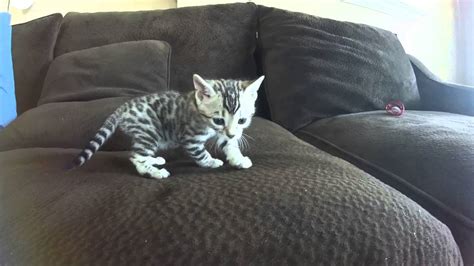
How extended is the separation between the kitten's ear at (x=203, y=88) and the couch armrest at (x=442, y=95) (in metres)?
0.98

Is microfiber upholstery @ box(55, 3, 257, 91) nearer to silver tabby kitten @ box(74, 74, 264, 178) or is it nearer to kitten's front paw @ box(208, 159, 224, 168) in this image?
silver tabby kitten @ box(74, 74, 264, 178)

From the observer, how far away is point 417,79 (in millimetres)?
1708

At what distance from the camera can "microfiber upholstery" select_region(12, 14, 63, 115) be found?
5.28 feet

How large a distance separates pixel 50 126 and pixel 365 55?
1034mm

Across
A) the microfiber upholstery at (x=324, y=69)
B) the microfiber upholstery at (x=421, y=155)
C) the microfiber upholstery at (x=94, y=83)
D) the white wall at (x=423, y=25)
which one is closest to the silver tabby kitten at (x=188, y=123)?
the microfiber upholstery at (x=94, y=83)

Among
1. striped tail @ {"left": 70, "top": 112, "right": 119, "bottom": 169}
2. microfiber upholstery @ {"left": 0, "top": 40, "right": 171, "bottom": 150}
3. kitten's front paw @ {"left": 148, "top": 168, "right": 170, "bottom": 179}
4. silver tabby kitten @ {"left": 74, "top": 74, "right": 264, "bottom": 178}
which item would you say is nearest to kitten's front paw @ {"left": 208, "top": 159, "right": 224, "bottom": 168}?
silver tabby kitten @ {"left": 74, "top": 74, "right": 264, "bottom": 178}

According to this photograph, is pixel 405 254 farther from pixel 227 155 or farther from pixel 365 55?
pixel 365 55

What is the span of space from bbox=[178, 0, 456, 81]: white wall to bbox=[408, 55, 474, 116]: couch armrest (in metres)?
0.50

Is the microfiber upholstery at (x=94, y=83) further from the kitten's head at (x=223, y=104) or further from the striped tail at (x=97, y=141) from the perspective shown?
the kitten's head at (x=223, y=104)

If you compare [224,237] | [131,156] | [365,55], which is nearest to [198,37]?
[365,55]

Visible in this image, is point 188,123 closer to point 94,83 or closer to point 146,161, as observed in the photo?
point 146,161

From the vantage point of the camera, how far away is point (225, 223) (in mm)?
549

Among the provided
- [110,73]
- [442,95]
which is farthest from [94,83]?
[442,95]

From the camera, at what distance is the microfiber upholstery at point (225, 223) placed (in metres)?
0.51
